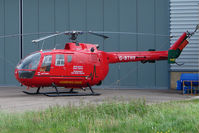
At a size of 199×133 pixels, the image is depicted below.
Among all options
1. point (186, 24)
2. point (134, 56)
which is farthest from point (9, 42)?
point (186, 24)

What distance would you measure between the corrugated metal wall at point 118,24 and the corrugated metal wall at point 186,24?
1.51 feet

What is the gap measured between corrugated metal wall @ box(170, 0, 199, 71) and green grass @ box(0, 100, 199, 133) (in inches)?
409

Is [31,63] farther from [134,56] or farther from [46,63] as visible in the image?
[134,56]

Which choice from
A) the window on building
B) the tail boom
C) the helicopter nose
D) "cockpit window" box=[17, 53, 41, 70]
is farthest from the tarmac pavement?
the tail boom

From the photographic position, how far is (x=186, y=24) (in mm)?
18219

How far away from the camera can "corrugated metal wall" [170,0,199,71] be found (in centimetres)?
1817

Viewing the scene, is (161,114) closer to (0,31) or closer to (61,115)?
(61,115)

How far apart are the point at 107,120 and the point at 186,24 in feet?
41.5

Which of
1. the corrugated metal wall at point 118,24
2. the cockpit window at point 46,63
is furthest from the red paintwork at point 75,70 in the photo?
the corrugated metal wall at point 118,24

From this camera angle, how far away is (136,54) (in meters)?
15.5

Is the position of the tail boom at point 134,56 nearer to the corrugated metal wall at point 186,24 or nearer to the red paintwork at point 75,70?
the red paintwork at point 75,70

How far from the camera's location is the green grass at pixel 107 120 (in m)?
6.39

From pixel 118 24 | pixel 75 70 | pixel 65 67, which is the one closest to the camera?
pixel 65 67

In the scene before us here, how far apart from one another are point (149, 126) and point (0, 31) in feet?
53.3
